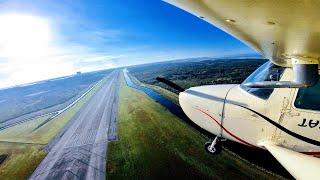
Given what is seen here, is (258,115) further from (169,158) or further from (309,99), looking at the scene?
(169,158)

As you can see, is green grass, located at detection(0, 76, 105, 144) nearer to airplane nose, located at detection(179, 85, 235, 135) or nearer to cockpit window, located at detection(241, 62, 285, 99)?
airplane nose, located at detection(179, 85, 235, 135)

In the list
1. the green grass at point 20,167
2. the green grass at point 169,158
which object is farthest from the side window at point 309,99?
the green grass at point 20,167

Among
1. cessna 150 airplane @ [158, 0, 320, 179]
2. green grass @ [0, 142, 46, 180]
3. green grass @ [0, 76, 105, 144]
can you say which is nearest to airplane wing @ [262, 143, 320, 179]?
cessna 150 airplane @ [158, 0, 320, 179]

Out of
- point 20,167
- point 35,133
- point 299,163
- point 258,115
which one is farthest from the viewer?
point 35,133

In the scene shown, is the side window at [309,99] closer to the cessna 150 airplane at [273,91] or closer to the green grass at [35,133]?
the cessna 150 airplane at [273,91]

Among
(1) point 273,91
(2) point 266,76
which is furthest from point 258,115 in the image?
(2) point 266,76

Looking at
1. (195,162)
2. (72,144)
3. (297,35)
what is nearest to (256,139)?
(297,35)

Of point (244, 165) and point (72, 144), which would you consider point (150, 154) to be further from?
point (72, 144)
